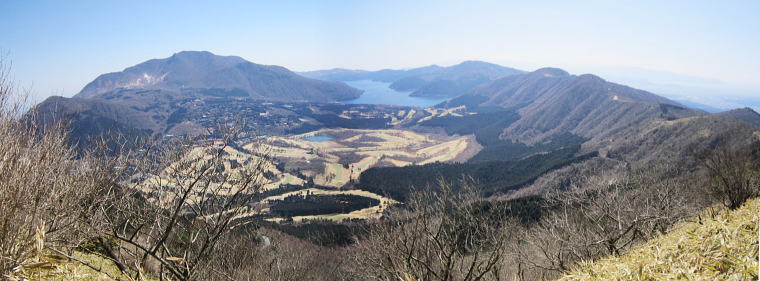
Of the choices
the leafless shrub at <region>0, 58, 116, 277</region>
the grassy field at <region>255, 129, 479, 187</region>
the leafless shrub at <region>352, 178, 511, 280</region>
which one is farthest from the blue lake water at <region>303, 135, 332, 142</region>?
the leafless shrub at <region>0, 58, 116, 277</region>

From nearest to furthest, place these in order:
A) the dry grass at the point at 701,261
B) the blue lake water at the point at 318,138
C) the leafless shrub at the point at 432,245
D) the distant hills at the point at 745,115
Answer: the dry grass at the point at 701,261 → the leafless shrub at the point at 432,245 → the distant hills at the point at 745,115 → the blue lake water at the point at 318,138

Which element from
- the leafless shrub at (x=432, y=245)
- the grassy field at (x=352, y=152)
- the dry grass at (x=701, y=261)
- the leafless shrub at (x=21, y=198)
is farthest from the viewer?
the grassy field at (x=352, y=152)

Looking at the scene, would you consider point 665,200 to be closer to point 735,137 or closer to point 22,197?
point 22,197

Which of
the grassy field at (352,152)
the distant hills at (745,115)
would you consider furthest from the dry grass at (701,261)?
the distant hills at (745,115)

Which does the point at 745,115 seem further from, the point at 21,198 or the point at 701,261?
the point at 21,198

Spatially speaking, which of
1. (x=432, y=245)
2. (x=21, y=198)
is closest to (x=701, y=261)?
(x=21, y=198)

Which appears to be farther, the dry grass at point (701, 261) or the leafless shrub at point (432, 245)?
the leafless shrub at point (432, 245)

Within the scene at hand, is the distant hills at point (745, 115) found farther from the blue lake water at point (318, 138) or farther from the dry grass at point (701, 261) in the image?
the dry grass at point (701, 261)

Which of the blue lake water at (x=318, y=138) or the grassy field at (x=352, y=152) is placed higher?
the blue lake water at (x=318, y=138)

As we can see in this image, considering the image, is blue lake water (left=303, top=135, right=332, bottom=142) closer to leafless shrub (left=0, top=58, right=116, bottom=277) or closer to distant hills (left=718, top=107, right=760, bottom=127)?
leafless shrub (left=0, top=58, right=116, bottom=277)

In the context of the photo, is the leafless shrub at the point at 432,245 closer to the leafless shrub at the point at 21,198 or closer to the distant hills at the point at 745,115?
the leafless shrub at the point at 21,198

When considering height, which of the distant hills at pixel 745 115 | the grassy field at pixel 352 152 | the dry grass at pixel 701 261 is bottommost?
the grassy field at pixel 352 152
